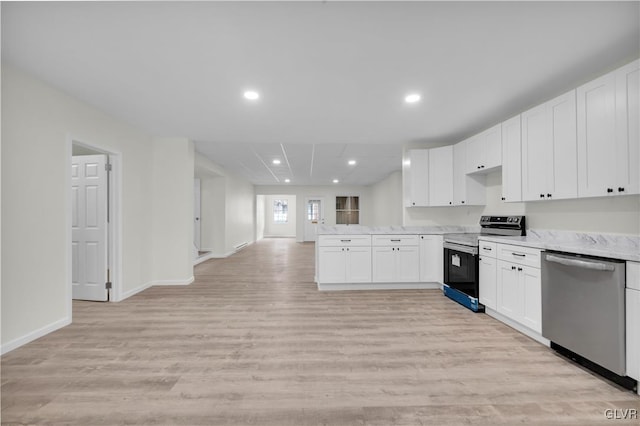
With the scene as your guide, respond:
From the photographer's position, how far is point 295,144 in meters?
4.91

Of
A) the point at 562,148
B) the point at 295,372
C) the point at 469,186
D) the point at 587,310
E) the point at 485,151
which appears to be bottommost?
the point at 295,372

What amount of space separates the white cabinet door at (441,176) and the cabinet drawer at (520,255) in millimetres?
1489

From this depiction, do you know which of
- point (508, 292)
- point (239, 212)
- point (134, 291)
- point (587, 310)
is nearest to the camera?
point (587, 310)

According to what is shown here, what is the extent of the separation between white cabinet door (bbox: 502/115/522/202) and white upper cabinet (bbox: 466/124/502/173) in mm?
98

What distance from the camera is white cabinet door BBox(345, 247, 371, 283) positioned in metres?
4.21

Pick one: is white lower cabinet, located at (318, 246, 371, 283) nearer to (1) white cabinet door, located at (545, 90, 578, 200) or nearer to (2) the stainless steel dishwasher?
(2) the stainless steel dishwasher

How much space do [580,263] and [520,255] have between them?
0.63m

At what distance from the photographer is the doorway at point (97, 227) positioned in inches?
141

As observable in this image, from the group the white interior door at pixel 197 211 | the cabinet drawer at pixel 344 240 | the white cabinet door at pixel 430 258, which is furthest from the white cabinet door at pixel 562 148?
the white interior door at pixel 197 211

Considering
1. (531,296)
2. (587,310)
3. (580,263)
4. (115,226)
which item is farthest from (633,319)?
(115,226)

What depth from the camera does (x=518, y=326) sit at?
2686 mm

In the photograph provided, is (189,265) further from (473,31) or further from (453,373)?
(473,31)

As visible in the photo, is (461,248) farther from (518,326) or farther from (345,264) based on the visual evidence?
(345,264)

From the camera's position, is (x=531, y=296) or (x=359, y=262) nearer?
(x=531, y=296)
